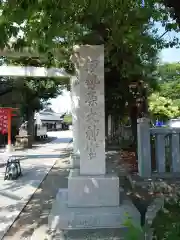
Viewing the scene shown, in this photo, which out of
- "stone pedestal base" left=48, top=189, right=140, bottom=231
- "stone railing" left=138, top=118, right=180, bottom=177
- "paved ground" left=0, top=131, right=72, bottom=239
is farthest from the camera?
"stone railing" left=138, top=118, right=180, bottom=177

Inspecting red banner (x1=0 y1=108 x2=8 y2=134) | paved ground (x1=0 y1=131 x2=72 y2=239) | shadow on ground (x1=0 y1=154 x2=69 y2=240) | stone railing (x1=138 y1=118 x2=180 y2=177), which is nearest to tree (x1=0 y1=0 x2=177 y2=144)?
stone railing (x1=138 y1=118 x2=180 y2=177)

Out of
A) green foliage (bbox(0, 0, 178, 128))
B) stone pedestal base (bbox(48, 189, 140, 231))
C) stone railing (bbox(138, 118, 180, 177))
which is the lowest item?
stone pedestal base (bbox(48, 189, 140, 231))

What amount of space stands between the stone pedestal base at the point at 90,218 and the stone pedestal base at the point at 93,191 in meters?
0.13

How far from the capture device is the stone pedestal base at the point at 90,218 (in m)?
4.99

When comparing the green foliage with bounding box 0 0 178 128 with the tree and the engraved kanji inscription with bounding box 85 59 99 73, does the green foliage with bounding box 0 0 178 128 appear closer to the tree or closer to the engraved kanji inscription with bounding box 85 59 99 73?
the tree

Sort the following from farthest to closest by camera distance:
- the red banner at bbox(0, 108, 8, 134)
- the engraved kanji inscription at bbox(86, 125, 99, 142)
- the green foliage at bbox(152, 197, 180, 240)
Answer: the red banner at bbox(0, 108, 8, 134), the engraved kanji inscription at bbox(86, 125, 99, 142), the green foliage at bbox(152, 197, 180, 240)

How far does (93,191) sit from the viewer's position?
5383 millimetres

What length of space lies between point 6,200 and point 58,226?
8.42ft

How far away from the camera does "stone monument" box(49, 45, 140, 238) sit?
5.12 m

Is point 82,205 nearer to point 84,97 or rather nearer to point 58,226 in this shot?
point 58,226

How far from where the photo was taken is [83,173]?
5.59m

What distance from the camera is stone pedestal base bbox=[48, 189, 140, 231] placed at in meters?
4.99

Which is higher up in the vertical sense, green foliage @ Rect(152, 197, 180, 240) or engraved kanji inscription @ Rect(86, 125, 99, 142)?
engraved kanji inscription @ Rect(86, 125, 99, 142)

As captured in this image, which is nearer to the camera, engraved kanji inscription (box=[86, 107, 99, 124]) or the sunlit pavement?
engraved kanji inscription (box=[86, 107, 99, 124])
